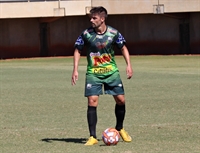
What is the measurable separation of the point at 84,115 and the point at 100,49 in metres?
4.06

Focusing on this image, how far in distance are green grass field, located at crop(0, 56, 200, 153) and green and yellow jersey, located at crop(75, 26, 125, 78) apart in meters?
1.07

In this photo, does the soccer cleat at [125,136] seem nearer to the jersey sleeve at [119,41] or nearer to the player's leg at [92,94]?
the player's leg at [92,94]

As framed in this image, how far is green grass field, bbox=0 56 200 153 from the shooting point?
9781mm

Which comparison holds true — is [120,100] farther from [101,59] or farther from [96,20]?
[96,20]

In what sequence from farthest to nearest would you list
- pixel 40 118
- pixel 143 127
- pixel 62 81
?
pixel 62 81 → pixel 40 118 → pixel 143 127

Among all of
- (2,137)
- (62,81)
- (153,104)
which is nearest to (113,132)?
(2,137)

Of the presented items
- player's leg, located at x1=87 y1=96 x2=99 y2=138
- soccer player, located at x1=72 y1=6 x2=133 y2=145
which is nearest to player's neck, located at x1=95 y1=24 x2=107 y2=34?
soccer player, located at x1=72 y1=6 x2=133 y2=145

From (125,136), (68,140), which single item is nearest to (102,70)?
(125,136)

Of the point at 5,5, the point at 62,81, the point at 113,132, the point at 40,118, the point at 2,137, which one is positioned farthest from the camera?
the point at 5,5

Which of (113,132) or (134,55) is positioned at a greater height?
(113,132)

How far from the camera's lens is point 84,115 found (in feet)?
45.4

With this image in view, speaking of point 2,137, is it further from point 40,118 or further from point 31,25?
point 31,25

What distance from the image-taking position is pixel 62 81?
2325 centimetres

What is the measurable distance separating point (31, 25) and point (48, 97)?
24.3 meters
